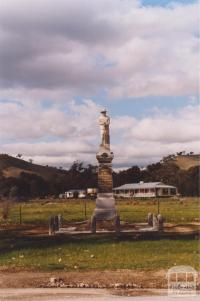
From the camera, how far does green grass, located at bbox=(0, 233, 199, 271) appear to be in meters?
16.4

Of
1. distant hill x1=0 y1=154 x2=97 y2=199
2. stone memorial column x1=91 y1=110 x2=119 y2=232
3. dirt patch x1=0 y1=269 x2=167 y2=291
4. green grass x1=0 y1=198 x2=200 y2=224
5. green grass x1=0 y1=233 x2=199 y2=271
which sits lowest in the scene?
dirt patch x1=0 y1=269 x2=167 y2=291

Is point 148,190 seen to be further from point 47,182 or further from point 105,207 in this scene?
point 105,207

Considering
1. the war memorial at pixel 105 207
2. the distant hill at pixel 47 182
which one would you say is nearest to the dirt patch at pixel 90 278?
the war memorial at pixel 105 207

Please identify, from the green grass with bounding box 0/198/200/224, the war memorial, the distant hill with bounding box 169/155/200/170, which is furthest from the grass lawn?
the distant hill with bounding box 169/155/200/170

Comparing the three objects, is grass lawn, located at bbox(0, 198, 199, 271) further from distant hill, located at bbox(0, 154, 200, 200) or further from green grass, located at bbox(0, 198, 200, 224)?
distant hill, located at bbox(0, 154, 200, 200)

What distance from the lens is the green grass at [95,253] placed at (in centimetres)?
1638

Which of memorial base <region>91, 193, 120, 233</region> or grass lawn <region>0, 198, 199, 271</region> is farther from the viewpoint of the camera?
memorial base <region>91, 193, 120, 233</region>

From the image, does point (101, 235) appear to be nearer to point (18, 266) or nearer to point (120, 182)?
point (18, 266)

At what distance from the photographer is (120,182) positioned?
13562 centimetres

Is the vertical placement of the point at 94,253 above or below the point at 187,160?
below

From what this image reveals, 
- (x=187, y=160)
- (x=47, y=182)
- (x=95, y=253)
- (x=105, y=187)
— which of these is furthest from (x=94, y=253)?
(x=187, y=160)

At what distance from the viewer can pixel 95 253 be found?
18.9 m

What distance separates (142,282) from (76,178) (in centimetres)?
11224

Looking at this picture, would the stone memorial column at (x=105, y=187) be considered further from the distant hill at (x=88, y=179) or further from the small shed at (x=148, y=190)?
the small shed at (x=148, y=190)
